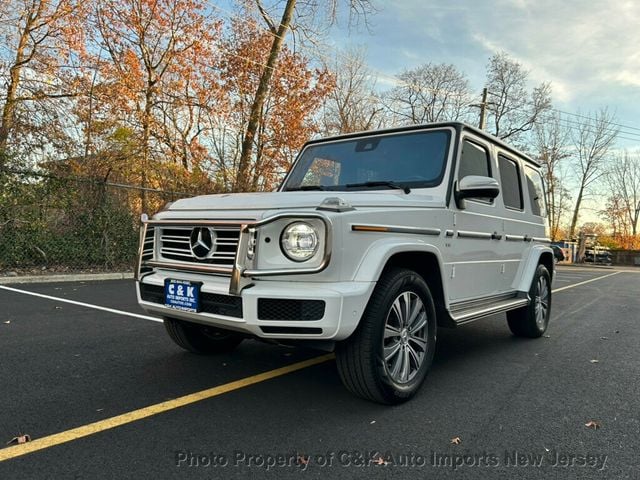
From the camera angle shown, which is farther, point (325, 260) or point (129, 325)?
point (129, 325)

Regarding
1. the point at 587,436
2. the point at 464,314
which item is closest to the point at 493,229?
the point at 464,314

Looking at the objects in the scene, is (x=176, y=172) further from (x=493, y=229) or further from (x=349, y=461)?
(x=349, y=461)

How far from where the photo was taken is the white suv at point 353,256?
2.72 meters

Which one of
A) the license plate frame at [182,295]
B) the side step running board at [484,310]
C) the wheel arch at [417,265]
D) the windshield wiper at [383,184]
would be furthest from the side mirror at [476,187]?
the license plate frame at [182,295]

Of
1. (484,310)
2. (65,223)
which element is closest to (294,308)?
(484,310)

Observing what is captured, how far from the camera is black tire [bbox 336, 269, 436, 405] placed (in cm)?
288

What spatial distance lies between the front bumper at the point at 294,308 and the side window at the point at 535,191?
3804mm

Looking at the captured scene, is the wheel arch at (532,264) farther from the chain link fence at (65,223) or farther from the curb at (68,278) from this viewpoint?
the chain link fence at (65,223)

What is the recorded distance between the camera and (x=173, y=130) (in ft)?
49.5

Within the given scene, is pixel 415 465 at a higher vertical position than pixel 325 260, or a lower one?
lower

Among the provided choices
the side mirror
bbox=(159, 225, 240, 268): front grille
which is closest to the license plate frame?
bbox=(159, 225, 240, 268): front grille

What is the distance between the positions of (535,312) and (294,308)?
391 centimetres

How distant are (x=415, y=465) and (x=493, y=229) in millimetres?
2744

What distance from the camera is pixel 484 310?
4.07 meters
